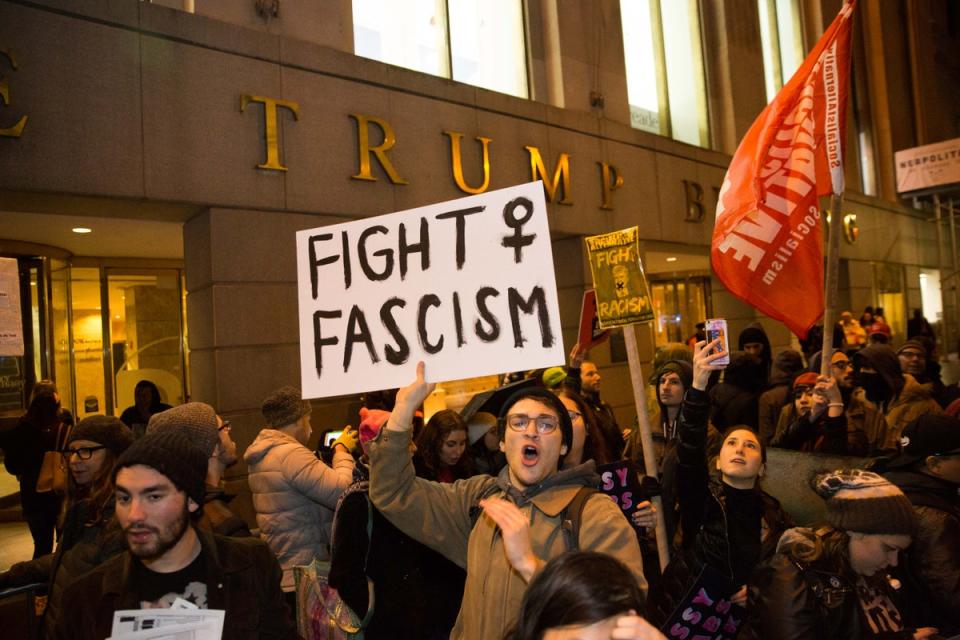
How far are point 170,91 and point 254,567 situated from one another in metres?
5.97

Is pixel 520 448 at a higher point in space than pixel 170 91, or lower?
lower

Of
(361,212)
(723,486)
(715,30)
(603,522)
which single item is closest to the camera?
(603,522)

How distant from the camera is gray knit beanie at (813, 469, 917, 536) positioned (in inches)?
101

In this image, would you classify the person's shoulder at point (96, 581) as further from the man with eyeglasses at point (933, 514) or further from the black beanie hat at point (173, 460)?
the man with eyeglasses at point (933, 514)

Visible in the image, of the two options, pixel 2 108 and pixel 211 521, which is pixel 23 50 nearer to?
pixel 2 108

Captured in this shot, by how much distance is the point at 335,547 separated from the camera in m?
2.98

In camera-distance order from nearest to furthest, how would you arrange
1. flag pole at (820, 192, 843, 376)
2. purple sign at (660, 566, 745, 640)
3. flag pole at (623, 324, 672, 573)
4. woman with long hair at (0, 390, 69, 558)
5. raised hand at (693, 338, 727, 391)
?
1. purple sign at (660, 566, 745, 640)
2. raised hand at (693, 338, 727, 391)
3. flag pole at (623, 324, 672, 573)
4. flag pole at (820, 192, 843, 376)
5. woman with long hair at (0, 390, 69, 558)

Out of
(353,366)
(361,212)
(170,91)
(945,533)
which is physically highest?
(170,91)

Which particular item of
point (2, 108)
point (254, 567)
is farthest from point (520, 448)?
point (2, 108)

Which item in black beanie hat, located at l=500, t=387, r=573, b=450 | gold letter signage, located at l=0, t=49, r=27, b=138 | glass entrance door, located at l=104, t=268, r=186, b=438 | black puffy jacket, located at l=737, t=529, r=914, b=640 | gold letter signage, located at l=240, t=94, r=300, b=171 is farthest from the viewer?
glass entrance door, located at l=104, t=268, r=186, b=438

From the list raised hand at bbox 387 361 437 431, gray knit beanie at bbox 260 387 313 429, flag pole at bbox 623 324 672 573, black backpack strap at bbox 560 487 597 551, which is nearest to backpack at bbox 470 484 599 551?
black backpack strap at bbox 560 487 597 551

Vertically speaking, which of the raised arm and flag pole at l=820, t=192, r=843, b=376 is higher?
flag pole at l=820, t=192, r=843, b=376

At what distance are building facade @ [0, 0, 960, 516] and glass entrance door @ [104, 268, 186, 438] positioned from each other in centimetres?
3

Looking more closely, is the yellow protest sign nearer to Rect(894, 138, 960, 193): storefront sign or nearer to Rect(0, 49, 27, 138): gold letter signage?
Rect(0, 49, 27, 138): gold letter signage
